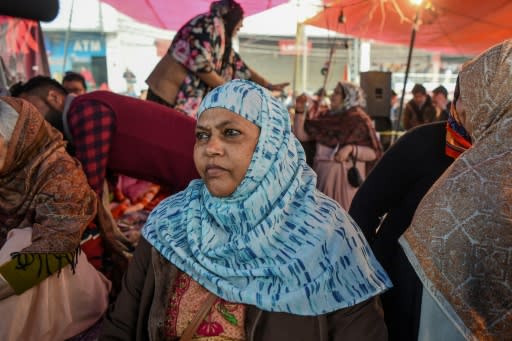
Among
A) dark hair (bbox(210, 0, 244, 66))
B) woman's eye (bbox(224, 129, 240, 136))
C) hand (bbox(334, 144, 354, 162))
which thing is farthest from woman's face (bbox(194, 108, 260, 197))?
hand (bbox(334, 144, 354, 162))

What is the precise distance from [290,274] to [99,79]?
56.0ft

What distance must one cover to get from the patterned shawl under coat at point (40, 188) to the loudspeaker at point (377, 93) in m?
6.11

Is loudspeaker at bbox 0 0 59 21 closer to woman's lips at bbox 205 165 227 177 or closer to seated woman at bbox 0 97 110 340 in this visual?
seated woman at bbox 0 97 110 340

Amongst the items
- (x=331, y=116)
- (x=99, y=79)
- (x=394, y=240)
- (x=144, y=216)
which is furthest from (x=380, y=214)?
(x=99, y=79)

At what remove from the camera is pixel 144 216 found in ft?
8.64

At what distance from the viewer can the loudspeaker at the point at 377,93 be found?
7.43 metres

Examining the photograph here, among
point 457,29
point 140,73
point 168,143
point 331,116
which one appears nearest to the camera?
point 168,143

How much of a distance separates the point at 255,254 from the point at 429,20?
26.6 feet

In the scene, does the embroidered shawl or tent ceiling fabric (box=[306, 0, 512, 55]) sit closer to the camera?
the embroidered shawl

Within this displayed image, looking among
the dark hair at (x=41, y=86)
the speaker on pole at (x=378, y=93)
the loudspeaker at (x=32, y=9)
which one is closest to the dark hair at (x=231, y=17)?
the loudspeaker at (x=32, y=9)

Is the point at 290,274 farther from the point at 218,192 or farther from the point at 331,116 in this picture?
the point at 331,116

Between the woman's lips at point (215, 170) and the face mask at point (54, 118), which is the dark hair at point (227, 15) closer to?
the face mask at point (54, 118)

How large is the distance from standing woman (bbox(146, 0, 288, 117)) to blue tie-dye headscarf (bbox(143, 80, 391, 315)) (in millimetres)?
1684

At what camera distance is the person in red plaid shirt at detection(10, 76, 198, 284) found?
221cm
